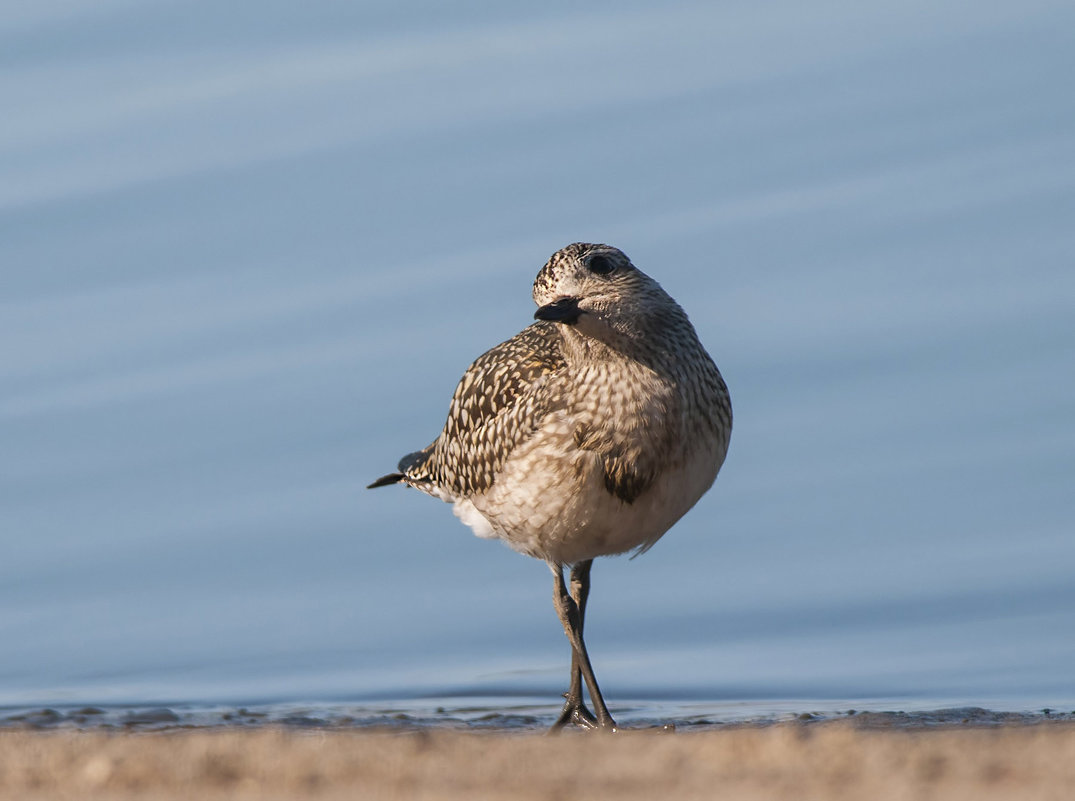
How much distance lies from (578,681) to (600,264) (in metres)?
2.12

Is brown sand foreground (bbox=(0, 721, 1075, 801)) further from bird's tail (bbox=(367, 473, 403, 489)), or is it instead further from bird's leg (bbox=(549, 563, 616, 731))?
bird's tail (bbox=(367, 473, 403, 489))

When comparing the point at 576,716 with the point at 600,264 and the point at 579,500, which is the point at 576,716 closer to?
the point at 579,500

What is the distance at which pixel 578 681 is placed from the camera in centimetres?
805

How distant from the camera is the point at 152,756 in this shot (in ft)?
15.8

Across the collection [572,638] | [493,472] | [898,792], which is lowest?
[898,792]

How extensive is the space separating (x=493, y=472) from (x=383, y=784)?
317 centimetres

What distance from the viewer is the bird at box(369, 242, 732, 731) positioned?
695 centimetres

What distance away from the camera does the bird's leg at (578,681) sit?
7.99m

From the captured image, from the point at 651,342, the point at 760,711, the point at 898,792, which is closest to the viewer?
the point at 898,792

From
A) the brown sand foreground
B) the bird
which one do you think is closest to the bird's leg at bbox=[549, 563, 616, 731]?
the bird

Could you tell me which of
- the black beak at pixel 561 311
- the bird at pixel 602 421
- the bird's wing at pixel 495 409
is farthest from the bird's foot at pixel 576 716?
the black beak at pixel 561 311

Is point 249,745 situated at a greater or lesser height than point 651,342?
lesser

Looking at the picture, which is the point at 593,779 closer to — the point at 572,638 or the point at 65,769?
the point at 65,769

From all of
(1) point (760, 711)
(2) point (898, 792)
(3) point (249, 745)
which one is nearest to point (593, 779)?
(2) point (898, 792)
